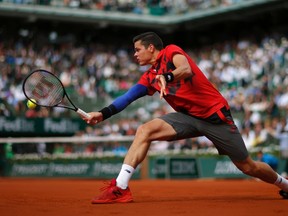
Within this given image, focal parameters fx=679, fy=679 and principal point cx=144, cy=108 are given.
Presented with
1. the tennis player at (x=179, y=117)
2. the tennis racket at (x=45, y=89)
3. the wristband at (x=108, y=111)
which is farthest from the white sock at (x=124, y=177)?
the tennis racket at (x=45, y=89)

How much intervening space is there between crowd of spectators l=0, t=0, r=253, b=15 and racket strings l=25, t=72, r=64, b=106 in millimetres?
21716

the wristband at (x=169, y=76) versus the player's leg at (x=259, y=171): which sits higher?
the wristband at (x=169, y=76)

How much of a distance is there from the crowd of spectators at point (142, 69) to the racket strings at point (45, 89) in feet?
37.6

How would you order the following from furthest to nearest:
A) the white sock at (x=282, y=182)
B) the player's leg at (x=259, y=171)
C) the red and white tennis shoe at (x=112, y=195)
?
1. the white sock at (x=282, y=182)
2. the player's leg at (x=259, y=171)
3. the red and white tennis shoe at (x=112, y=195)

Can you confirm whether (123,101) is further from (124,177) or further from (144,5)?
(144,5)

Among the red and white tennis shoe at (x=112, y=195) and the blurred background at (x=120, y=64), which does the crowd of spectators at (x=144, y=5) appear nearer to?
the blurred background at (x=120, y=64)

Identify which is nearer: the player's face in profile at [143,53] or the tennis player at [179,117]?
the tennis player at [179,117]

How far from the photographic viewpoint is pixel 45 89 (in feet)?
28.6

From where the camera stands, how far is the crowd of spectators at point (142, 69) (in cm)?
2184

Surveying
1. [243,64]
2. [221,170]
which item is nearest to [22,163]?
[221,170]

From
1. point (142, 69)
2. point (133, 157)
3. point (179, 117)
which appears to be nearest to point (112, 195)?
point (133, 157)

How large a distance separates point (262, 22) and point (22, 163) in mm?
14857

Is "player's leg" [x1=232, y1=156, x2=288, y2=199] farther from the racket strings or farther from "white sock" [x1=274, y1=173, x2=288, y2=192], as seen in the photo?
the racket strings

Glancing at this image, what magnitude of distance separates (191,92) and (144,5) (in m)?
24.4
